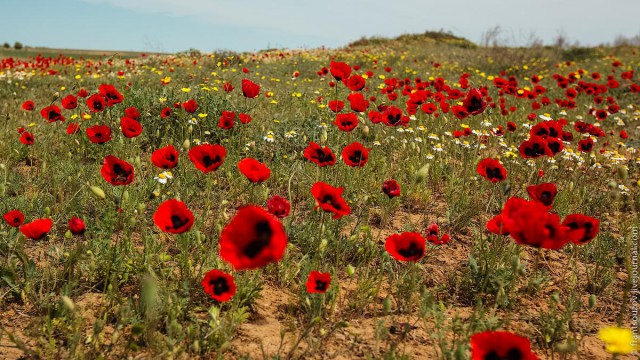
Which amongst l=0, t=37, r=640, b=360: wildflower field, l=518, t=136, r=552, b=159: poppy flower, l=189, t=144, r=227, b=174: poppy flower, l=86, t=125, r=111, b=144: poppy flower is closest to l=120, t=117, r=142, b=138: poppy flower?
l=0, t=37, r=640, b=360: wildflower field

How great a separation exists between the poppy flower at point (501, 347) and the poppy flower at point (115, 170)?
6.22ft

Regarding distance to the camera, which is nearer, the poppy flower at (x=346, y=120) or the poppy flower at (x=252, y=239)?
the poppy flower at (x=252, y=239)

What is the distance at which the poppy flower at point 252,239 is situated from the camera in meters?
1.32

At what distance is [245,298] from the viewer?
7.72 ft

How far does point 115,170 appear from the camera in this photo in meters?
2.38

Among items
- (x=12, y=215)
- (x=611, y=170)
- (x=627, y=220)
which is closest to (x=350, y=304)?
(x=12, y=215)

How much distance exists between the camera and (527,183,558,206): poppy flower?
2.35 m

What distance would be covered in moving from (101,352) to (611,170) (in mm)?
5601

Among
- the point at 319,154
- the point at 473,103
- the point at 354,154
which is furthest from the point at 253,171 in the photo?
the point at 473,103

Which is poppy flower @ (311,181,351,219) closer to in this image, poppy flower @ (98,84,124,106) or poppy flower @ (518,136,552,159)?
poppy flower @ (518,136,552,159)

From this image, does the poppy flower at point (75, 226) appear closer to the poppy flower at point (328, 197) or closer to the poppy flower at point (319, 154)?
the poppy flower at point (328, 197)

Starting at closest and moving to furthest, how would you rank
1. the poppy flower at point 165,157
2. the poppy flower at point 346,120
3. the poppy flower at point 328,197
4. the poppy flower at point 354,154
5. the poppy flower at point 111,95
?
the poppy flower at point 328,197, the poppy flower at point 165,157, the poppy flower at point 354,154, the poppy flower at point 346,120, the poppy flower at point 111,95

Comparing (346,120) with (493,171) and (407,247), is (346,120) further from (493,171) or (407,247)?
(407,247)

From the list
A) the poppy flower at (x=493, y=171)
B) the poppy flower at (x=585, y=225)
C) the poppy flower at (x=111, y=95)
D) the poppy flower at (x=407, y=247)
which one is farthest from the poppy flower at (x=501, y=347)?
the poppy flower at (x=111, y=95)
